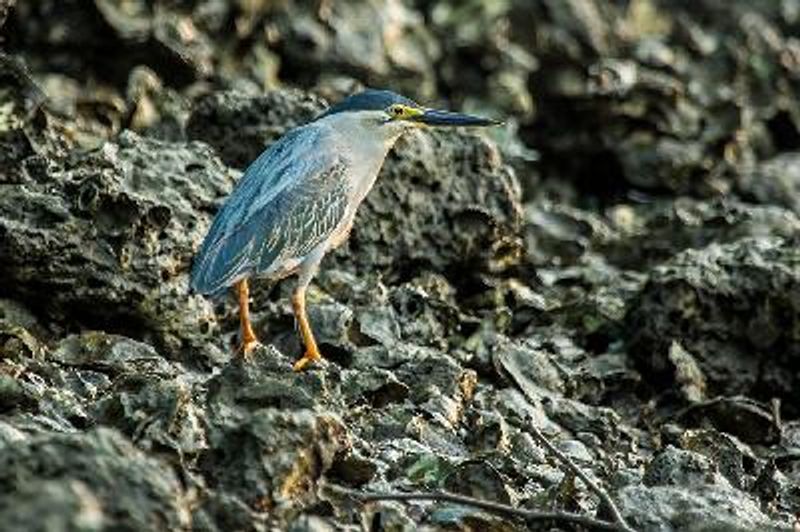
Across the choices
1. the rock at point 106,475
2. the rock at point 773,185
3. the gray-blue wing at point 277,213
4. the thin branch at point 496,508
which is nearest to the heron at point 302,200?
the gray-blue wing at point 277,213

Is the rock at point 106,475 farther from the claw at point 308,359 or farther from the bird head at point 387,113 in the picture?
the bird head at point 387,113

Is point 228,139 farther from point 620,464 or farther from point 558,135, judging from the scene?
point 558,135

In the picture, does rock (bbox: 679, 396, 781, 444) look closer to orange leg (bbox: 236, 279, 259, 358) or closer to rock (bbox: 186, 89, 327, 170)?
orange leg (bbox: 236, 279, 259, 358)

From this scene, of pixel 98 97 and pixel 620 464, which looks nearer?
pixel 620 464

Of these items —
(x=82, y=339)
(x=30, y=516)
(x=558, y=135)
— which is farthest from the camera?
(x=558, y=135)

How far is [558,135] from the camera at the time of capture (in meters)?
14.2

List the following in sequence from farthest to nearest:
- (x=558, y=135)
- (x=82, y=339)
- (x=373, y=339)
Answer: (x=558, y=135)
(x=373, y=339)
(x=82, y=339)

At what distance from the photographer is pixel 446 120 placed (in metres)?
8.24

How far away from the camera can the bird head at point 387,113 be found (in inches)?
320

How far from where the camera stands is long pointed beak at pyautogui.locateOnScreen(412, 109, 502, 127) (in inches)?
322

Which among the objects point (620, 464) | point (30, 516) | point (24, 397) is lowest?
point (620, 464)

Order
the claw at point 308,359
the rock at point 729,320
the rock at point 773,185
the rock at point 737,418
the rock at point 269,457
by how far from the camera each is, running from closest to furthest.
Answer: the rock at point 269,457 → the claw at point 308,359 → the rock at point 737,418 → the rock at point 729,320 → the rock at point 773,185

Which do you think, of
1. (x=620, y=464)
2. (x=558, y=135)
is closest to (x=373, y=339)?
(x=620, y=464)

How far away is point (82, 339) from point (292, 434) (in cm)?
227
